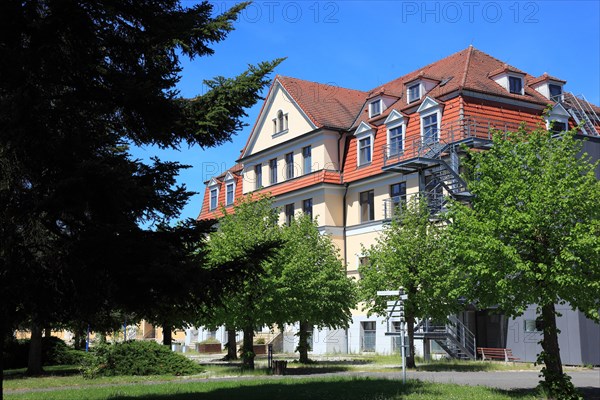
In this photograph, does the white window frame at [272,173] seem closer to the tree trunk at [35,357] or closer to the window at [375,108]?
the window at [375,108]

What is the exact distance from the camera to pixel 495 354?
3344cm

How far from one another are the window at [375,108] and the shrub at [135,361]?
2006 cm

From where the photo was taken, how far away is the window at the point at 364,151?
39.8 metres

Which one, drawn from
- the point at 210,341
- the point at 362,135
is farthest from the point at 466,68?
the point at 210,341

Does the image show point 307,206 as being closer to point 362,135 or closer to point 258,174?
point 362,135

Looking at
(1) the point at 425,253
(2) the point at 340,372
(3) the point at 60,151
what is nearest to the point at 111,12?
(3) the point at 60,151

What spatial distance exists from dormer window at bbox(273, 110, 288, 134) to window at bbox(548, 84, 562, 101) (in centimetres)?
1643

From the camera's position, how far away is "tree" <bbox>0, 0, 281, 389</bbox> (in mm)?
10586

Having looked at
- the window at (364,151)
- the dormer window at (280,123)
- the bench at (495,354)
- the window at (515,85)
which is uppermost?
the dormer window at (280,123)

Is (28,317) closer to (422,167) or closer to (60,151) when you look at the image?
(60,151)

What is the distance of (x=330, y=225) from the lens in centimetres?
4059

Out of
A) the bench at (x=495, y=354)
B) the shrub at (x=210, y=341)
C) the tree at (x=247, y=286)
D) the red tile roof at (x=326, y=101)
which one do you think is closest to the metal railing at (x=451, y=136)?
the red tile roof at (x=326, y=101)

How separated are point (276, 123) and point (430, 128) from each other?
1376 cm

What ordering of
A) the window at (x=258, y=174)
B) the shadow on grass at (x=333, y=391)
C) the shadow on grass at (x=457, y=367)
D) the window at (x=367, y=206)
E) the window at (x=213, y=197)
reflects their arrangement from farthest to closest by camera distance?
the window at (x=213, y=197)
the window at (x=258, y=174)
the window at (x=367, y=206)
the shadow on grass at (x=457, y=367)
the shadow on grass at (x=333, y=391)
